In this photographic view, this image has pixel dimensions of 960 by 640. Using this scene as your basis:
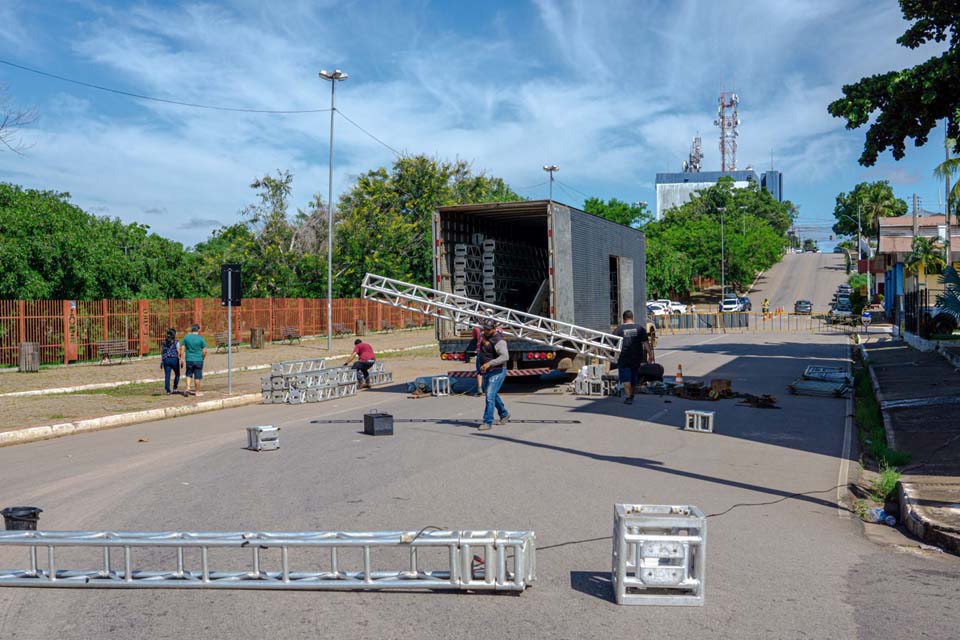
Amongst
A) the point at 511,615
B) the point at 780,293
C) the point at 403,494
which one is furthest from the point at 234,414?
the point at 780,293

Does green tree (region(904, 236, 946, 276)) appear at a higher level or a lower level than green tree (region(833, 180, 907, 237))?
lower

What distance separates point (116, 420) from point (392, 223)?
3871 cm

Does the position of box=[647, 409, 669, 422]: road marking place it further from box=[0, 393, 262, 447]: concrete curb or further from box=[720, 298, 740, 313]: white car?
box=[720, 298, 740, 313]: white car

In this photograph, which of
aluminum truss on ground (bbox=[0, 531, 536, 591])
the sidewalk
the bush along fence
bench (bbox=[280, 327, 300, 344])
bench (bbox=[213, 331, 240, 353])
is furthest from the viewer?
bench (bbox=[280, 327, 300, 344])

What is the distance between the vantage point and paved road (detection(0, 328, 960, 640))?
4914 millimetres

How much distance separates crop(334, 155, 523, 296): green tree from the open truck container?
2755 centimetres

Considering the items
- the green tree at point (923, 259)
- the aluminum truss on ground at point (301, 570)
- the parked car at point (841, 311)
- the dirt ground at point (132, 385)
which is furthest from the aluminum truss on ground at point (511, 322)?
the parked car at point (841, 311)

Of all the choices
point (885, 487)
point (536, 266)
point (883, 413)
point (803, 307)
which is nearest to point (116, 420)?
point (536, 266)

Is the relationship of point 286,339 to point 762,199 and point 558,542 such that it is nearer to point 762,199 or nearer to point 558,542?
point 558,542

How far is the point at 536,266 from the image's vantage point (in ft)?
76.0

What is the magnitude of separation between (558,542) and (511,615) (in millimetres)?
1574

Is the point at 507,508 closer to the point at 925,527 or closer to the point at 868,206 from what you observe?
the point at 925,527

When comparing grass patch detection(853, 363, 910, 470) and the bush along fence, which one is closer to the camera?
grass patch detection(853, 363, 910, 470)

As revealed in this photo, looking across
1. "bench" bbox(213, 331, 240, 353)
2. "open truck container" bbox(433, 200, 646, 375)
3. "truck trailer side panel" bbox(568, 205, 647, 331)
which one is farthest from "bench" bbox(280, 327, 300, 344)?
"truck trailer side panel" bbox(568, 205, 647, 331)
